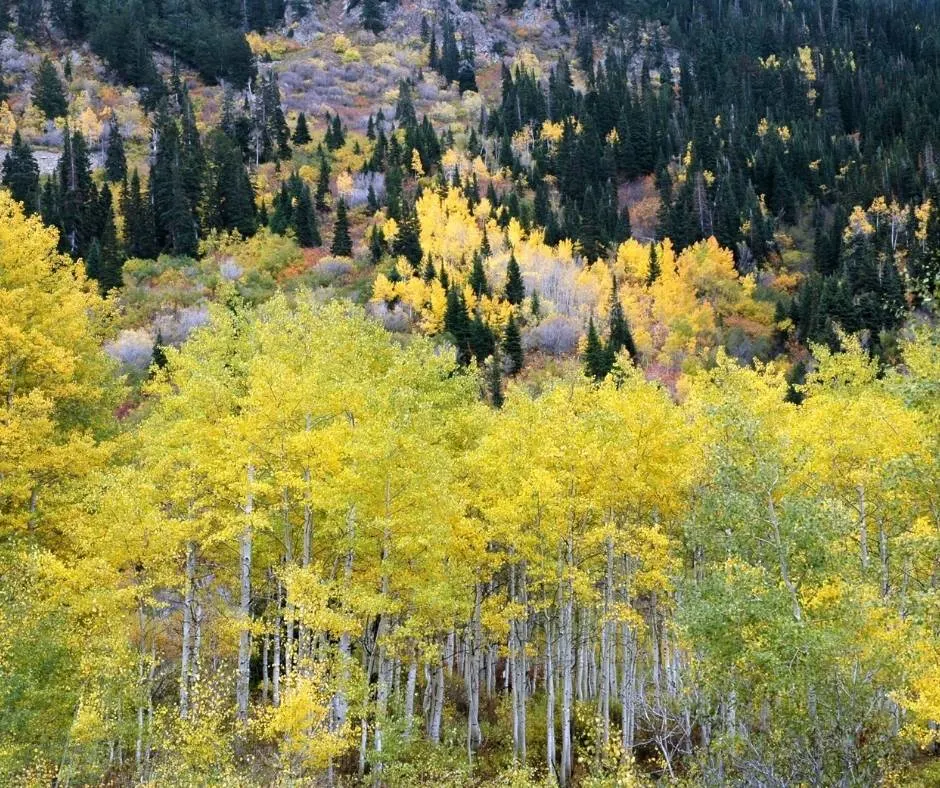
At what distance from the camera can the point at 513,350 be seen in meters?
59.4

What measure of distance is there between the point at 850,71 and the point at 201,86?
365 feet

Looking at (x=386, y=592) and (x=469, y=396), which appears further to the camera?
(x=469, y=396)

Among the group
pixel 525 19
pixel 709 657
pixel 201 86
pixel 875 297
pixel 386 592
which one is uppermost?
pixel 525 19

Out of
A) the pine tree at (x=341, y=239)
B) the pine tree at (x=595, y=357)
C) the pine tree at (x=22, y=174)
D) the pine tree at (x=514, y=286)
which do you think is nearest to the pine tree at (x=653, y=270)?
the pine tree at (x=514, y=286)

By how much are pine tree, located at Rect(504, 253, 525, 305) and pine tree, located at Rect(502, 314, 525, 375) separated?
21.9ft

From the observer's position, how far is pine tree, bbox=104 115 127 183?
285 ft

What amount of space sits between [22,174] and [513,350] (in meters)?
57.1

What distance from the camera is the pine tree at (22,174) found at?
75812 mm

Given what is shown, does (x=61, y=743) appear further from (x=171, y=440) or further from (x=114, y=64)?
(x=114, y=64)

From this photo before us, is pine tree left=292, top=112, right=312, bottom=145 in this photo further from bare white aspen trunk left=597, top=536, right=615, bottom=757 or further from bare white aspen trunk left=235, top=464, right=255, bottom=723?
bare white aspen trunk left=597, top=536, right=615, bottom=757

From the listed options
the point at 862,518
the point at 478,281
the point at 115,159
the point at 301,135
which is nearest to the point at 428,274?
the point at 478,281

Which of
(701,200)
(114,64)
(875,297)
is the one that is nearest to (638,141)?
(701,200)

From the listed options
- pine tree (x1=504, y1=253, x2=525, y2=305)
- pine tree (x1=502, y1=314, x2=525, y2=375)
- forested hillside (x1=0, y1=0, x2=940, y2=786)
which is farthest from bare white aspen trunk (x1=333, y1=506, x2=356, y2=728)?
pine tree (x1=504, y1=253, x2=525, y2=305)

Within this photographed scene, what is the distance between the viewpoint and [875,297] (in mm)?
62750
